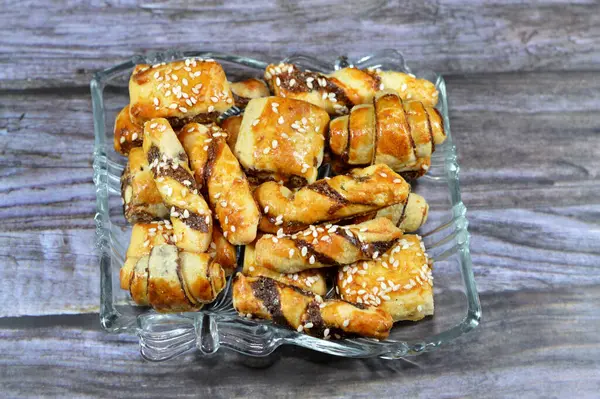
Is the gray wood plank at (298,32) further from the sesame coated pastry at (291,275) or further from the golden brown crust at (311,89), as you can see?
the sesame coated pastry at (291,275)

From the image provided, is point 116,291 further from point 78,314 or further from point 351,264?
point 351,264

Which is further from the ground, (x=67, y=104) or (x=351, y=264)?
(x=67, y=104)

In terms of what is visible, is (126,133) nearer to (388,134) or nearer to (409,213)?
(388,134)

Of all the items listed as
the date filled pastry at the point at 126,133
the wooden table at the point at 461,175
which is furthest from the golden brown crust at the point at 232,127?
the wooden table at the point at 461,175

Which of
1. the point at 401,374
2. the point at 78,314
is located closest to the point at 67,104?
the point at 78,314

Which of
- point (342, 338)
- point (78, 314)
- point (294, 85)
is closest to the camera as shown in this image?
point (342, 338)

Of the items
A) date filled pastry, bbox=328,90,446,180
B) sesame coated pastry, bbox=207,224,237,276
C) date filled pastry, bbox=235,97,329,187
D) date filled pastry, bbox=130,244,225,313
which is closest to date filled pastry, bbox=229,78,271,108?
date filled pastry, bbox=235,97,329,187

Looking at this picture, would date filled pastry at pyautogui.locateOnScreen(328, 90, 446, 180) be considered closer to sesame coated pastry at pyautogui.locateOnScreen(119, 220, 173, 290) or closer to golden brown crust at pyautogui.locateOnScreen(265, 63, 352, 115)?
golden brown crust at pyautogui.locateOnScreen(265, 63, 352, 115)

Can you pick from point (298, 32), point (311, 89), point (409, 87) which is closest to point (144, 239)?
point (311, 89)
